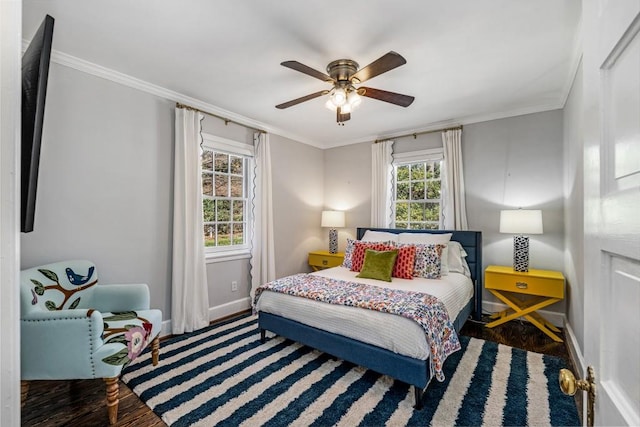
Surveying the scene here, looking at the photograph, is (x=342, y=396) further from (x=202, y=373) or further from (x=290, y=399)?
(x=202, y=373)

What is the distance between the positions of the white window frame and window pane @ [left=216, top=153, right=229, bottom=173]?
73 millimetres

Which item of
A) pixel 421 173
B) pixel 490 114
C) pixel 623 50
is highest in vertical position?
pixel 490 114

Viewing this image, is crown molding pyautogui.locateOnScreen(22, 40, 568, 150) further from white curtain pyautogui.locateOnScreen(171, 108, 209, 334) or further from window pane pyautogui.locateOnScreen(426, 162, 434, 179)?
window pane pyautogui.locateOnScreen(426, 162, 434, 179)

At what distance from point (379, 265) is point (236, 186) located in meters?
2.15

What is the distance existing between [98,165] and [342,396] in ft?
9.16

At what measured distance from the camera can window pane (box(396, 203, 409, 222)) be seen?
4.37 m

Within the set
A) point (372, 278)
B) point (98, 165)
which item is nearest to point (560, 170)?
point (372, 278)

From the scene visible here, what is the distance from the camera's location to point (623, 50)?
1.81ft

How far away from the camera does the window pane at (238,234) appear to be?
12.7 feet

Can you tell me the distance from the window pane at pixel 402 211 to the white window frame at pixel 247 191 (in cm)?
218

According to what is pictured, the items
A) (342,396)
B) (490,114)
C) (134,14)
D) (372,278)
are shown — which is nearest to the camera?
(134,14)

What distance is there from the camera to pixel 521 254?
317cm

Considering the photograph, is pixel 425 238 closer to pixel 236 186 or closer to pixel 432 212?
pixel 432 212

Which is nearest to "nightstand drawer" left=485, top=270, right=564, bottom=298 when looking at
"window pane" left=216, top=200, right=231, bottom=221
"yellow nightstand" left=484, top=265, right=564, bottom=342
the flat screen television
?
"yellow nightstand" left=484, top=265, right=564, bottom=342
